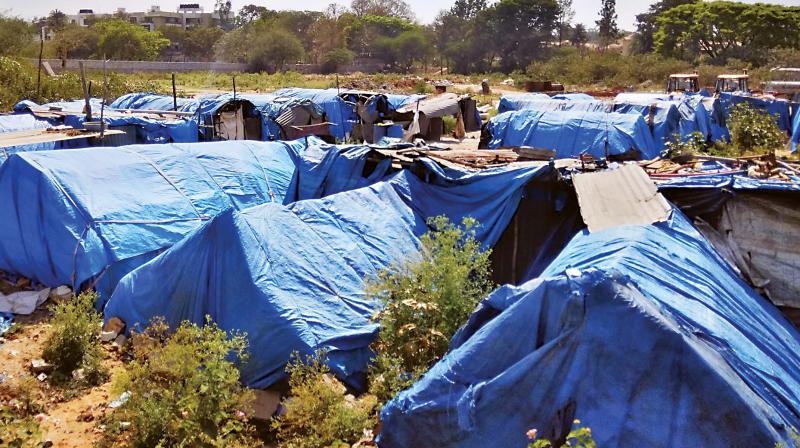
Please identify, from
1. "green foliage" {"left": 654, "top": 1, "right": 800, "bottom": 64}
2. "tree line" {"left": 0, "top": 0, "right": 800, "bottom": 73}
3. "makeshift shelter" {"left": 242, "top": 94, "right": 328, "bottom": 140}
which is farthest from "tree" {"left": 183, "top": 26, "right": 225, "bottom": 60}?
"makeshift shelter" {"left": 242, "top": 94, "right": 328, "bottom": 140}

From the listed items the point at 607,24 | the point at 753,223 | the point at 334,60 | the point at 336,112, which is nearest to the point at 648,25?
the point at 607,24

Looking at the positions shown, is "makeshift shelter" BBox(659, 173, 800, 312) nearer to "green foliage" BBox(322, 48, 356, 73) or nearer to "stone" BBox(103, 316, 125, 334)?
"stone" BBox(103, 316, 125, 334)

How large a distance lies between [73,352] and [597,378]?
518cm

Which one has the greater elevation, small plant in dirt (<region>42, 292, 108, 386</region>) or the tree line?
the tree line

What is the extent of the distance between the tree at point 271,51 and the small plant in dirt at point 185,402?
1850 inches

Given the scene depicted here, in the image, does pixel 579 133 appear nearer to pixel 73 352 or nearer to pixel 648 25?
pixel 73 352

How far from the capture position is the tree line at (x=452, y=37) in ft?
134

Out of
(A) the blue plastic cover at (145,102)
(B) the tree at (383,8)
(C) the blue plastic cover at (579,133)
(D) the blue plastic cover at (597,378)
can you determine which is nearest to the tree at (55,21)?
(B) the tree at (383,8)

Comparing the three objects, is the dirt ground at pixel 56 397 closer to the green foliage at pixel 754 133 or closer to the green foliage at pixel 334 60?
the green foliage at pixel 754 133

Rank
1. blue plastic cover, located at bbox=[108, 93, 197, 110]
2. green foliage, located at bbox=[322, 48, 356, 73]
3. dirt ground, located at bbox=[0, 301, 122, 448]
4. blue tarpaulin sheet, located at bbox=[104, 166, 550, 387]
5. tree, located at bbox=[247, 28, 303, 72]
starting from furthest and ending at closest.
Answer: green foliage, located at bbox=[322, 48, 356, 73] → tree, located at bbox=[247, 28, 303, 72] → blue plastic cover, located at bbox=[108, 93, 197, 110] → blue tarpaulin sheet, located at bbox=[104, 166, 550, 387] → dirt ground, located at bbox=[0, 301, 122, 448]

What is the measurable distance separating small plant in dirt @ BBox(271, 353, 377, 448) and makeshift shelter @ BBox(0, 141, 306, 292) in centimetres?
378

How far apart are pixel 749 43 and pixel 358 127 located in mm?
33244

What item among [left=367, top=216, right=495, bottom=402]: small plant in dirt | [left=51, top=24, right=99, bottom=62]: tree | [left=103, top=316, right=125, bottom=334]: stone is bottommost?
[left=103, top=316, right=125, bottom=334]: stone

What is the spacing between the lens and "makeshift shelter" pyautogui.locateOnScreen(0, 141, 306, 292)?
7.86 meters
